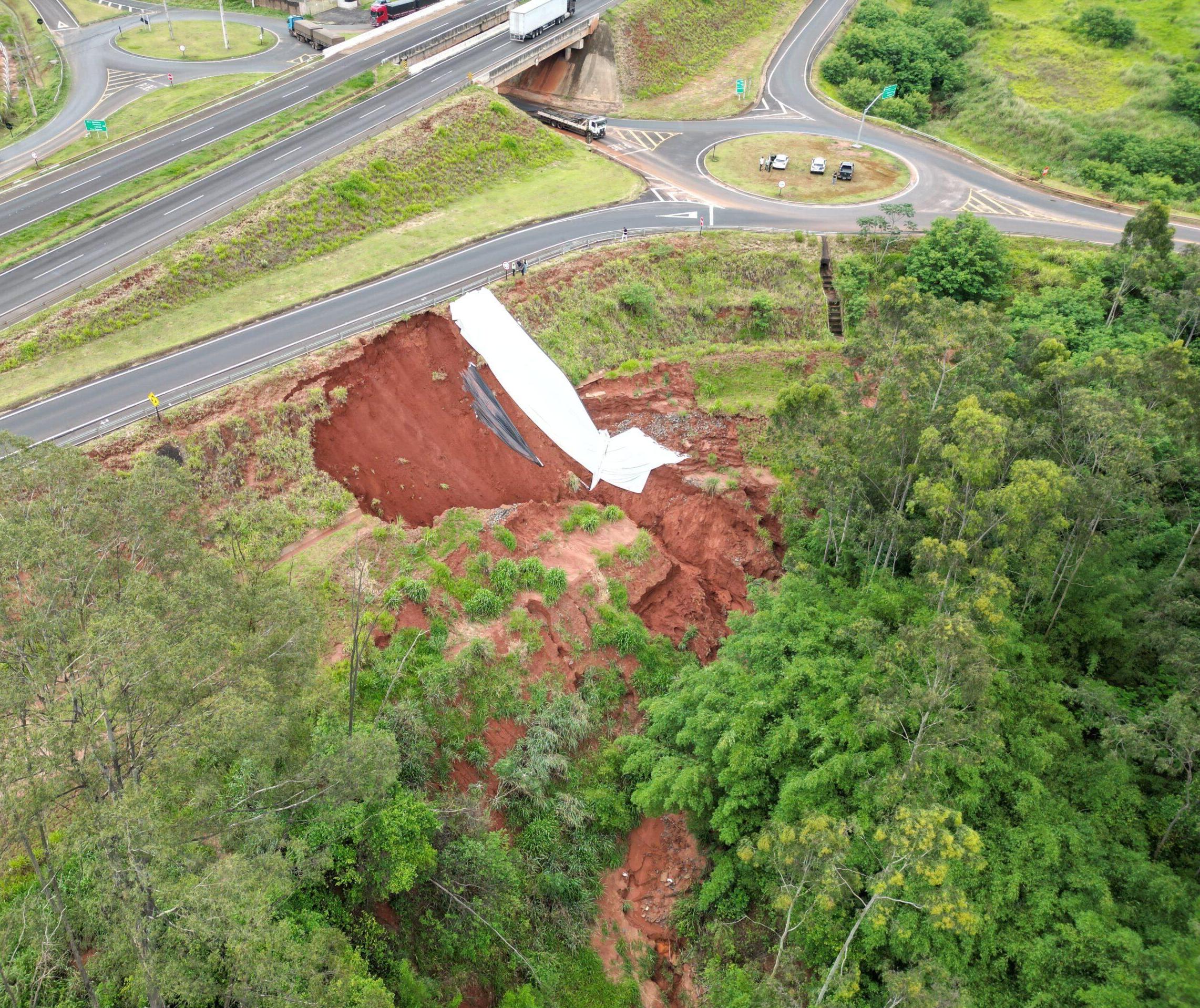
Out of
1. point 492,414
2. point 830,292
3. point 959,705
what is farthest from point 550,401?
point 959,705

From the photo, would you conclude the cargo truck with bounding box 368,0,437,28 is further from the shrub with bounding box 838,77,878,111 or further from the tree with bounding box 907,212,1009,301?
the tree with bounding box 907,212,1009,301

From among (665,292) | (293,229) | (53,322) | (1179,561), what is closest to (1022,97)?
(665,292)

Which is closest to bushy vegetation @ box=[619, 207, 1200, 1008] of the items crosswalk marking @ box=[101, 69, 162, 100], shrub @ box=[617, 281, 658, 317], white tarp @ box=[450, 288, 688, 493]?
white tarp @ box=[450, 288, 688, 493]

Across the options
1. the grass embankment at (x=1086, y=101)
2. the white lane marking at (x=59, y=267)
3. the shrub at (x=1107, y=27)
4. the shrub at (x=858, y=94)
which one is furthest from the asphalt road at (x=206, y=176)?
the shrub at (x=1107, y=27)

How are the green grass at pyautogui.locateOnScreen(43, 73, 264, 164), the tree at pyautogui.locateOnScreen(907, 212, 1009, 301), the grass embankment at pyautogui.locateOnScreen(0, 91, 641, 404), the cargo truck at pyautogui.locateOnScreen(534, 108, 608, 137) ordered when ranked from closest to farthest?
the grass embankment at pyautogui.locateOnScreen(0, 91, 641, 404) → the tree at pyautogui.locateOnScreen(907, 212, 1009, 301) → the green grass at pyautogui.locateOnScreen(43, 73, 264, 164) → the cargo truck at pyautogui.locateOnScreen(534, 108, 608, 137)

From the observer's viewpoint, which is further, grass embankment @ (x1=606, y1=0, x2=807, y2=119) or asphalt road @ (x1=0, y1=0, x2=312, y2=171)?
grass embankment @ (x1=606, y1=0, x2=807, y2=119)

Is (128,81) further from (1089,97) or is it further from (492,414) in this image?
(1089,97)
